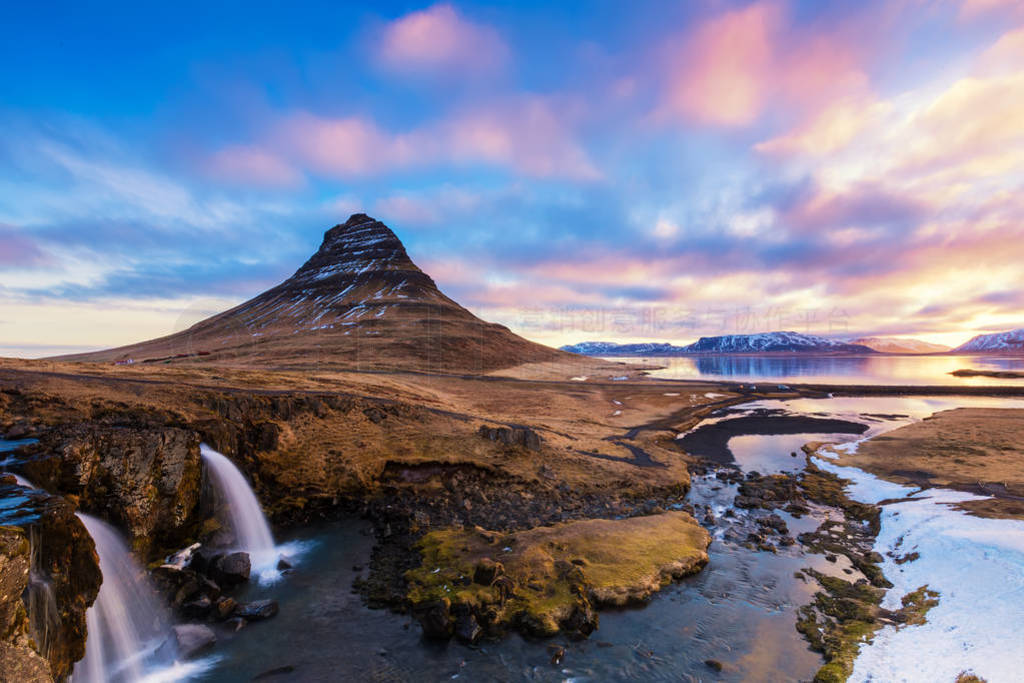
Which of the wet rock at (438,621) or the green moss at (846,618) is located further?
→ the wet rock at (438,621)

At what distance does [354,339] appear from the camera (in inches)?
5231

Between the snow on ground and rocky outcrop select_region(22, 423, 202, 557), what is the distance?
26652 millimetres

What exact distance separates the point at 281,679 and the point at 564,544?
11979 mm

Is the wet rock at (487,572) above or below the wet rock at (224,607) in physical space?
above

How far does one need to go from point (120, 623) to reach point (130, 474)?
604 centimetres

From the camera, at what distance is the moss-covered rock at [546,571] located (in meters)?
16.0

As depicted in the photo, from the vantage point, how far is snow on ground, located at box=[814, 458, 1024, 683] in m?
12.8

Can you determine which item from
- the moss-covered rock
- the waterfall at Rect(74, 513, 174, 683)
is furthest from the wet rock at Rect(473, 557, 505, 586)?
the waterfall at Rect(74, 513, 174, 683)

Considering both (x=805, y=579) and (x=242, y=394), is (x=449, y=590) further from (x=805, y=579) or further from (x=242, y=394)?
(x=242, y=394)

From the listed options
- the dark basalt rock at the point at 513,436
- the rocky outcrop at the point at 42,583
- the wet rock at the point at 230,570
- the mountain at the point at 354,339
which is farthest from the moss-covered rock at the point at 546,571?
the mountain at the point at 354,339

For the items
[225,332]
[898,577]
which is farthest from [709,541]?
[225,332]

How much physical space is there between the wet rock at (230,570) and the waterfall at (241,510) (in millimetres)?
1610

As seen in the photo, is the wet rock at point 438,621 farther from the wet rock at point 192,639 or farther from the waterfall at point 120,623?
the waterfall at point 120,623

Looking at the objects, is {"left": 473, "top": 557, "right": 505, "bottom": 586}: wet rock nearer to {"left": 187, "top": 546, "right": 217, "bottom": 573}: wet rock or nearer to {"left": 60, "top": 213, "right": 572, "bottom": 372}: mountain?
{"left": 187, "top": 546, "right": 217, "bottom": 573}: wet rock
